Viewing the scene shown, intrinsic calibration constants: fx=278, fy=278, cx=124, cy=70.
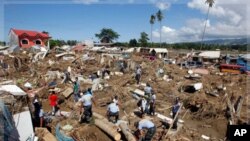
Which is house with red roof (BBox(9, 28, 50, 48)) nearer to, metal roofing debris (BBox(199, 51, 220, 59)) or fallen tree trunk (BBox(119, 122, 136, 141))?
metal roofing debris (BBox(199, 51, 220, 59))

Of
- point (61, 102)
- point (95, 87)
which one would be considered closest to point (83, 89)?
point (95, 87)

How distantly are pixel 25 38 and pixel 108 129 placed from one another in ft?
135

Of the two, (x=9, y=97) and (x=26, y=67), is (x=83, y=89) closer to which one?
(x=9, y=97)

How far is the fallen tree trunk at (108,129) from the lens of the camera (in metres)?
9.88

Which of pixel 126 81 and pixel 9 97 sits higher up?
pixel 9 97

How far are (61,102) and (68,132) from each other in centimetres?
Answer: 518

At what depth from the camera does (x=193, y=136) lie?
1148cm

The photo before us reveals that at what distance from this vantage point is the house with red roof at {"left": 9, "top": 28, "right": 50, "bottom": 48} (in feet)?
152

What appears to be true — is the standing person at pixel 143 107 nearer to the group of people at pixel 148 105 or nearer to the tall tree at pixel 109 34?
the group of people at pixel 148 105

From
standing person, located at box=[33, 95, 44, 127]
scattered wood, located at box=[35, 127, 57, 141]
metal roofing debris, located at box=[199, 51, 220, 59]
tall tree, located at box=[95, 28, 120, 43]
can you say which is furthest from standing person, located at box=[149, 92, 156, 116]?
tall tree, located at box=[95, 28, 120, 43]

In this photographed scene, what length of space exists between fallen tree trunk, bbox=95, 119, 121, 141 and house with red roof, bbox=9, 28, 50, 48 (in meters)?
39.5

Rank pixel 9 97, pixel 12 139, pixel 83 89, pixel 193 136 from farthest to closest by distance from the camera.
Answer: pixel 83 89 < pixel 193 136 < pixel 9 97 < pixel 12 139

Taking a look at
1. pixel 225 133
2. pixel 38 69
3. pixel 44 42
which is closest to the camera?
pixel 225 133

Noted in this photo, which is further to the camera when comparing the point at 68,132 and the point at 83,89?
the point at 83,89
